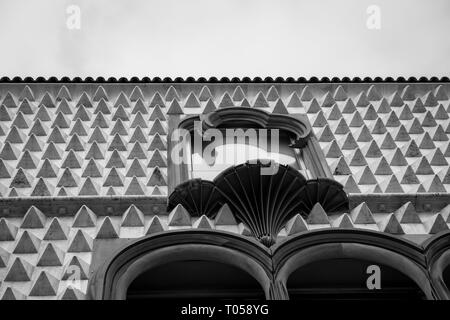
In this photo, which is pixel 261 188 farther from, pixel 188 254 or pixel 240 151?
pixel 240 151

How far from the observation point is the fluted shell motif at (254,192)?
9.88 metres

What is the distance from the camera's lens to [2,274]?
871 cm

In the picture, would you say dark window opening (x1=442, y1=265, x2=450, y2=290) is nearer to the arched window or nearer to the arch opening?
the arch opening

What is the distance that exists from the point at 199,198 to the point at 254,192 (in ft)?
2.10

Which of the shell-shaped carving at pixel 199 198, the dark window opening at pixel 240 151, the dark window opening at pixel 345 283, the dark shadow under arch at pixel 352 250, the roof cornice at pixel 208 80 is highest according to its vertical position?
the roof cornice at pixel 208 80

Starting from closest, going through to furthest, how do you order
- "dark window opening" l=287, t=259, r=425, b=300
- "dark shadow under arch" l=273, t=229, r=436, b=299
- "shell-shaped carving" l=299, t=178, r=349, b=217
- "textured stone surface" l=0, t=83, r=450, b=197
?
1. "dark shadow under arch" l=273, t=229, r=436, b=299
2. "dark window opening" l=287, t=259, r=425, b=300
3. "shell-shaped carving" l=299, t=178, r=349, b=217
4. "textured stone surface" l=0, t=83, r=450, b=197

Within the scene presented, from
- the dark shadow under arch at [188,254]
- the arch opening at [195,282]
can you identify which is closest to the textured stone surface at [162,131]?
the dark shadow under arch at [188,254]

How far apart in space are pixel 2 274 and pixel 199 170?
3.35 meters

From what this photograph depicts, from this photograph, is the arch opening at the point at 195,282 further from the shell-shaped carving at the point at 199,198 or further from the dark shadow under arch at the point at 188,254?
the shell-shaped carving at the point at 199,198

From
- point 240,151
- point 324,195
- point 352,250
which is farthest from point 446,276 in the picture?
point 240,151

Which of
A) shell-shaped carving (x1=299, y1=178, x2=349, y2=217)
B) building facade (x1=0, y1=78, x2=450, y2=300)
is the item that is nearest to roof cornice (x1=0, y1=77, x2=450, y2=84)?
building facade (x1=0, y1=78, x2=450, y2=300)

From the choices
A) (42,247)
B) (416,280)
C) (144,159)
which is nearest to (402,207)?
(416,280)

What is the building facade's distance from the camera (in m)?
8.77

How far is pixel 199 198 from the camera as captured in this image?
10.0 meters
